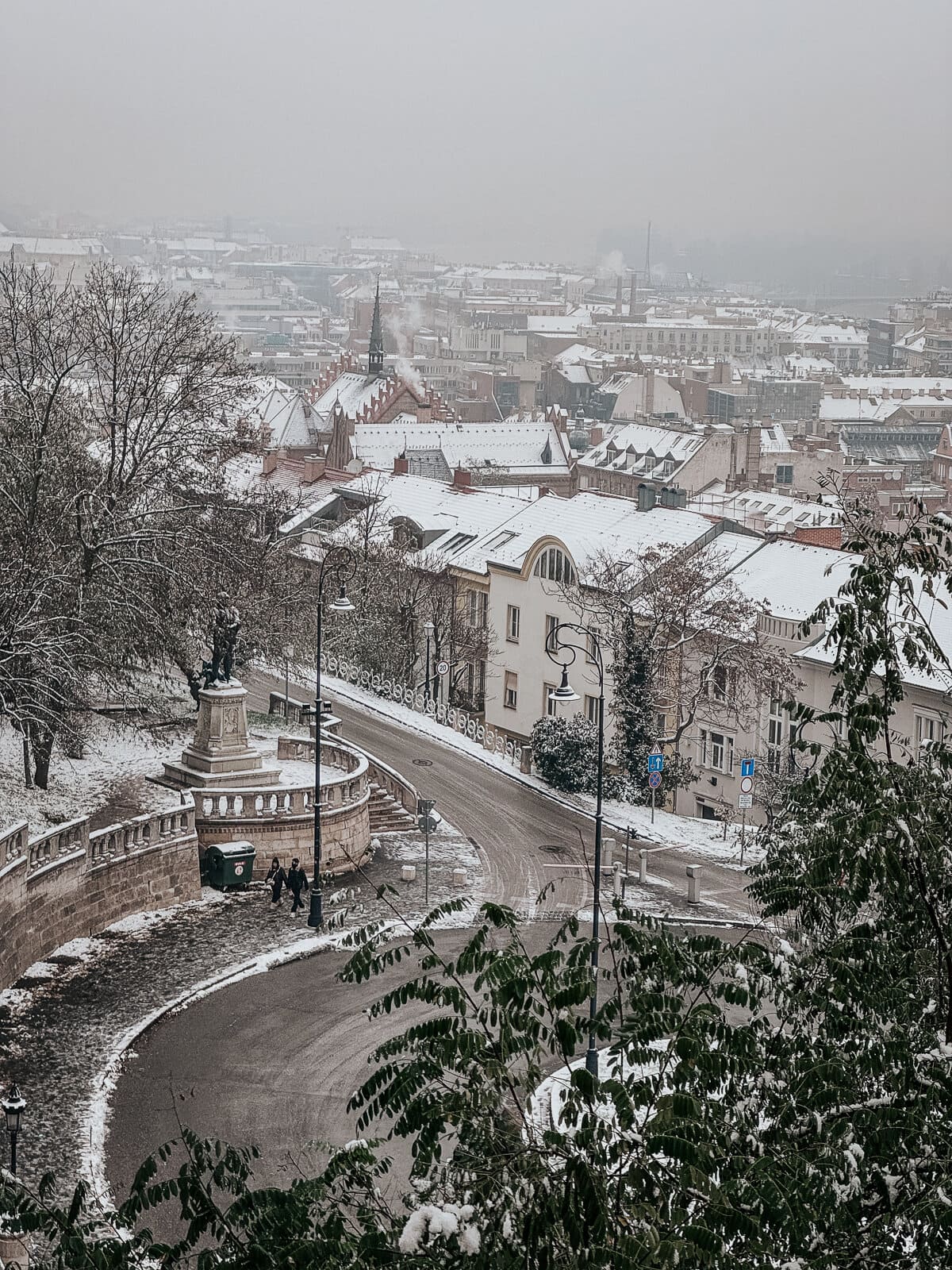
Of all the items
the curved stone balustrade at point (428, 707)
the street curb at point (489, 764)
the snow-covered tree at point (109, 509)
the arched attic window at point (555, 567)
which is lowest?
the curved stone balustrade at point (428, 707)

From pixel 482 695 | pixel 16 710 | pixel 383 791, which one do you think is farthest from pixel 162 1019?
pixel 482 695

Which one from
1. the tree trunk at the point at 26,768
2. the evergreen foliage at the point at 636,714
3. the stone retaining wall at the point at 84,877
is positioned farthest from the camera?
the evergreen foliage at the point at 636,714

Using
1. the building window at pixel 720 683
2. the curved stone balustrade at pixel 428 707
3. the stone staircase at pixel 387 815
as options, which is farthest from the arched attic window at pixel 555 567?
the stone staircase at pixel 387 815

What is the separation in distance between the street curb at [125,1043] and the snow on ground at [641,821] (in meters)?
9.71

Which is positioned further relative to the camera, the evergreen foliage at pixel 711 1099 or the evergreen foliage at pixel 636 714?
the evergreen foliage at pixel 636 714

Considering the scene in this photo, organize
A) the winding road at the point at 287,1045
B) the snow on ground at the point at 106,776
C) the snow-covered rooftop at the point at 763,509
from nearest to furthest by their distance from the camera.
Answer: the winding road at the point at 287,1045 → the snow on ground at the point at 106,776 → the snow-covered rooftop at the point at 763,509

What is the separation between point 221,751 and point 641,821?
392 inches

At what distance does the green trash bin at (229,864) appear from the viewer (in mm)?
34188

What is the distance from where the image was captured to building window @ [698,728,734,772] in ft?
160

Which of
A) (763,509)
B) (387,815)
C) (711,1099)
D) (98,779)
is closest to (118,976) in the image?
(98,779)

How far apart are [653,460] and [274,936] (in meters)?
82.9

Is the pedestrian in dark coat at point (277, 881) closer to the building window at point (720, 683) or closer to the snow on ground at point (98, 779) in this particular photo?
the snow on ground at point (98, 779)

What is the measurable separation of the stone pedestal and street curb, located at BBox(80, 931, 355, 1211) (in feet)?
18.6

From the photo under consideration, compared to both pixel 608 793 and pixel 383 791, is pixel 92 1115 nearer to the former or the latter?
pixel 383 791
